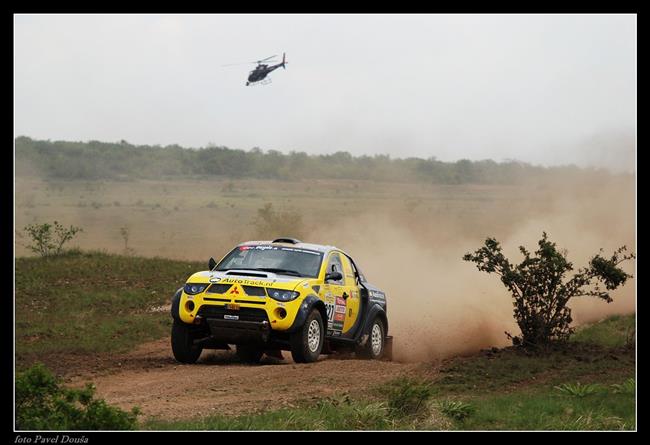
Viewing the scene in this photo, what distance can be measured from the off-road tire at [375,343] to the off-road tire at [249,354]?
5.61 ft

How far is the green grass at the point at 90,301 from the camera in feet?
63.6

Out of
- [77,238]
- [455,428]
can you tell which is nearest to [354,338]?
[455,428]

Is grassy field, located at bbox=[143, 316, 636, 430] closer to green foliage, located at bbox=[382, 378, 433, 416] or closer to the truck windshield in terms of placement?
green foliage, located at bbox=[382, 378, 433, 416]

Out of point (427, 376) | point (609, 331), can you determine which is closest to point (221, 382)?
point (427, 376)

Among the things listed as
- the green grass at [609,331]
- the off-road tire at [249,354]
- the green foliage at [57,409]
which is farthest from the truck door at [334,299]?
the green foliage at [57,409]

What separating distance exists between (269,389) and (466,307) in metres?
10.5

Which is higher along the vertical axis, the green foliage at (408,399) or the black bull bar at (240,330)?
the black bull bar at (240,330)

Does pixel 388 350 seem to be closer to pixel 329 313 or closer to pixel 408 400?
pixel 329 313

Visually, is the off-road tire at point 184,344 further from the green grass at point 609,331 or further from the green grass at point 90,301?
the green grass at point 609,331

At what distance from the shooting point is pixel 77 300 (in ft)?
75.5

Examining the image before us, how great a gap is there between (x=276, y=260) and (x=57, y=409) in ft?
21.3
